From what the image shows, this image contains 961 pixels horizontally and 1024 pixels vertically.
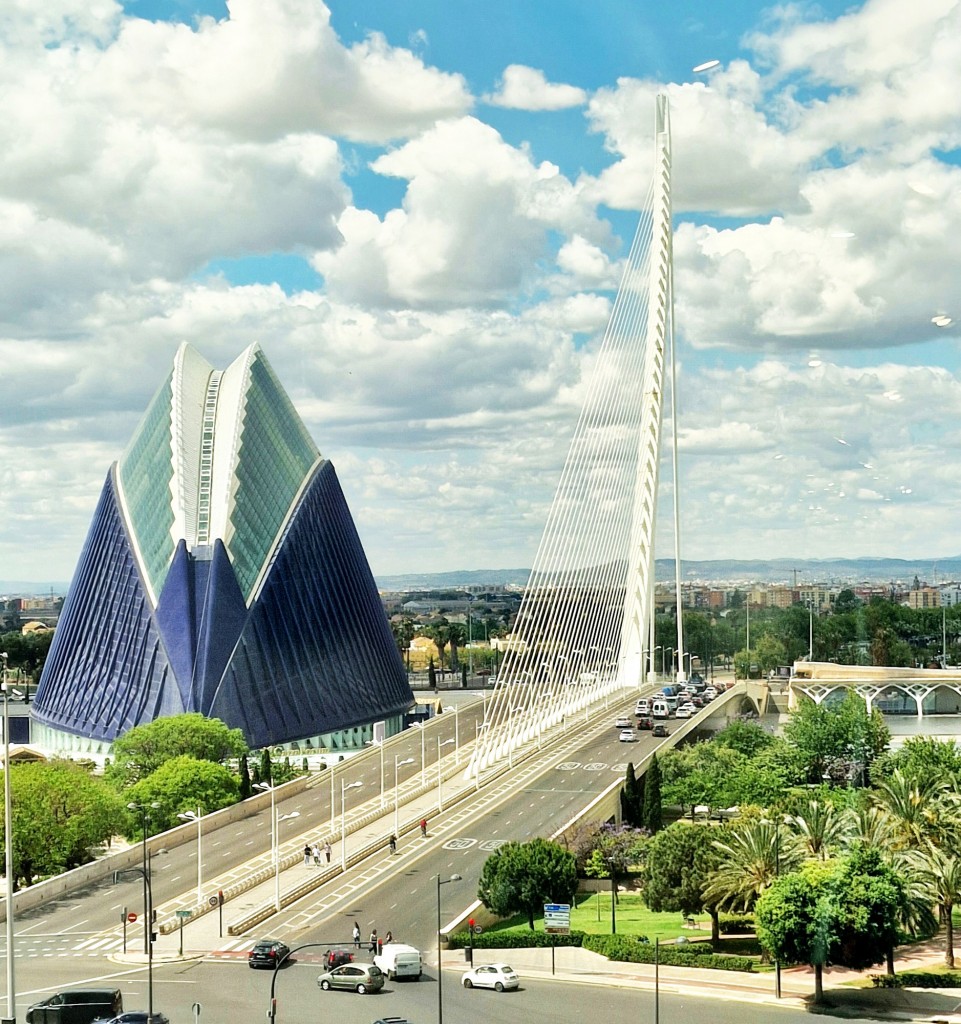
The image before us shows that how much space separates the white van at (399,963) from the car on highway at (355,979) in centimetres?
79

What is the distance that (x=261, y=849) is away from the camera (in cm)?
4362

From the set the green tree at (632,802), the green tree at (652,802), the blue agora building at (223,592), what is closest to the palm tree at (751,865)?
the green tree at (652,802)

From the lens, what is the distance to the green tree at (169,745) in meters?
54.0

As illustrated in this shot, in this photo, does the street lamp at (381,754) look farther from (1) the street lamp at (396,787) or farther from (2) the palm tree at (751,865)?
(2) the palm tree at (751,865)

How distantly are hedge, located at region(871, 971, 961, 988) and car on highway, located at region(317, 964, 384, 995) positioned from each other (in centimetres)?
906

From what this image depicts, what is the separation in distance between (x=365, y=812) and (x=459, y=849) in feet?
23.0

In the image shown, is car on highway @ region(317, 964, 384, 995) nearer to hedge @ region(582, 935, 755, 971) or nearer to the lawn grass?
hedge @ region(582, 935, 755, 971)

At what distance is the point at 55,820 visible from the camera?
42.5 m

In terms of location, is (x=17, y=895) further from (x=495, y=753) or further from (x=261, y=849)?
(x=495, y=753)

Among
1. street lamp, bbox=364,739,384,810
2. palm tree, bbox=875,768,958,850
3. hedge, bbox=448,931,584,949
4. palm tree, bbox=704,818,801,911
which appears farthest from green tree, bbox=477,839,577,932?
street lamp, bbox=364,739,384,810

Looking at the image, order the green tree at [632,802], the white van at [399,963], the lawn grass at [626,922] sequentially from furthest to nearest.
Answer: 1. the green tree at [632,802]
2. the lawn grass at [626,922]
3. the white van at [399,963]

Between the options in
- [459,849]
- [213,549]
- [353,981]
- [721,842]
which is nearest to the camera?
[353,981]

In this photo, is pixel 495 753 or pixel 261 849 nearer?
pixel 261 849

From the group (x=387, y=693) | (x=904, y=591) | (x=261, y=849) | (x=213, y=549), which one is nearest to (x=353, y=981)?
(x=261, y=849)
